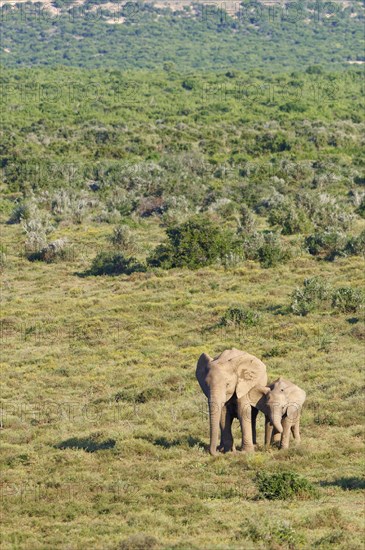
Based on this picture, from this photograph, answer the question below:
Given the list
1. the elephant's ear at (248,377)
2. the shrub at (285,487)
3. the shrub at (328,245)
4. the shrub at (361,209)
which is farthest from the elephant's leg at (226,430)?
the shrub at (361,209)

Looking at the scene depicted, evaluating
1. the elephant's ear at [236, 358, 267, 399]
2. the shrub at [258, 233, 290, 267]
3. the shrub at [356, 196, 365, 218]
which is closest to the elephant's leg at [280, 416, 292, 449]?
the elephant's ear at [236, 358, 267, 399]

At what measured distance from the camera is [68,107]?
86812 mm

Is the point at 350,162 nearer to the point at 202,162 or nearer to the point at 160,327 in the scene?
the point at 202,162

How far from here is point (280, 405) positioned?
60.8ft

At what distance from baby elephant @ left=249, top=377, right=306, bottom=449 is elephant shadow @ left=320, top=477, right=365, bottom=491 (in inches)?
61.5

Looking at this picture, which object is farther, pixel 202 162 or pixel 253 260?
pixel 202 162

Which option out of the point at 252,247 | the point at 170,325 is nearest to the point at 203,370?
the point at 170,325

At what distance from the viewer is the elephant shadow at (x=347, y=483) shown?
55.6 ft

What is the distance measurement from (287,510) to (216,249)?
76.7 ft

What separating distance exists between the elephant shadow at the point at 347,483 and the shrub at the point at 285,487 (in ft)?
1.93

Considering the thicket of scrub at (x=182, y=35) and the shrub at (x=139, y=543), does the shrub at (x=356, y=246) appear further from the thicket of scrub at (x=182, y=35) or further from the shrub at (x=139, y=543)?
the thicket of scrub at (x=182, y=35)

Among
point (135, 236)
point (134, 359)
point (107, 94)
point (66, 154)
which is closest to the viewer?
point (134, 359)

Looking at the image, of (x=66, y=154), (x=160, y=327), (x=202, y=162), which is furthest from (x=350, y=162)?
(x=160, y=327)

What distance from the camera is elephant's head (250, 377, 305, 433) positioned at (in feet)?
60.7
